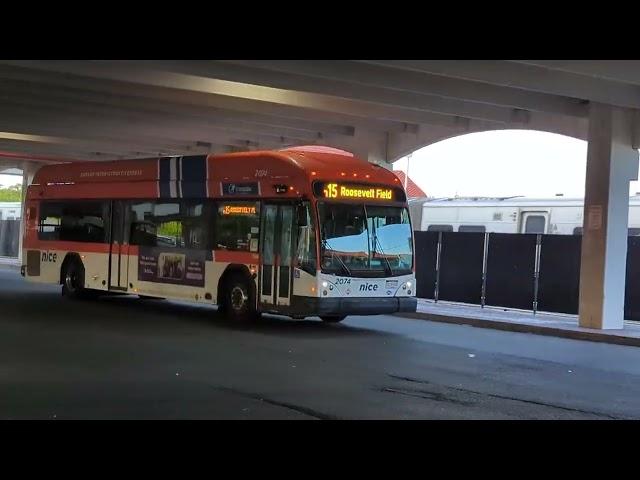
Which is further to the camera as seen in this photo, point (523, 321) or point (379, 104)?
point (379, 104)

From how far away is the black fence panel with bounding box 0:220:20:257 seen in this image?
43.7 m

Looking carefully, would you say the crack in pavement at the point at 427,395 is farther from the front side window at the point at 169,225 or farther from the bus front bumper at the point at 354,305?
the front side window at the point at 169,225

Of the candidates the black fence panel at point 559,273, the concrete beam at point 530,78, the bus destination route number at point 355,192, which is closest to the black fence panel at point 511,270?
the black fence panel at point 559,273

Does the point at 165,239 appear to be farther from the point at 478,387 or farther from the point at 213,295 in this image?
the point at 478,387

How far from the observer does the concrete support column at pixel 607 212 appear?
1695 cm

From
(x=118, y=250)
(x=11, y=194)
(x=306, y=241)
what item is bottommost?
(x=118, y=250)

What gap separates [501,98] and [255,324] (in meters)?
→ 7.00

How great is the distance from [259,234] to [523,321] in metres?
6.51

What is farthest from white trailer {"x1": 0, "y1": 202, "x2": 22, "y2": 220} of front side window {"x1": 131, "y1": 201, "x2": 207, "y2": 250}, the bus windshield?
the bus windshield

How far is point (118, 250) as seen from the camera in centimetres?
1889

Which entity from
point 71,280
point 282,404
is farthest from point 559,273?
point 282,404

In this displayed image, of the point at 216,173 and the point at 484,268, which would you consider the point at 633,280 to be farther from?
the point at 216,173

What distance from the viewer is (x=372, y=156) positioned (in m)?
23.5
